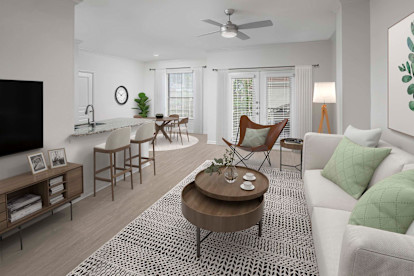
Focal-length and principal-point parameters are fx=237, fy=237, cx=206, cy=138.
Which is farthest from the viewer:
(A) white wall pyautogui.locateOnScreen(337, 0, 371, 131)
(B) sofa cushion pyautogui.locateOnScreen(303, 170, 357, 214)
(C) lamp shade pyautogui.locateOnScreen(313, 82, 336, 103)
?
(C) lamp shade pyautogui.locateOnScreen(313, 82, 336, 103)

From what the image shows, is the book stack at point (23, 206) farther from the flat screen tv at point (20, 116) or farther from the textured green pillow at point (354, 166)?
the textured green pillow at point (354, 166)

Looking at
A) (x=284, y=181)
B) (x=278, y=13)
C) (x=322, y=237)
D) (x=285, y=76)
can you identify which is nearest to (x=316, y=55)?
(x=285, y=76)

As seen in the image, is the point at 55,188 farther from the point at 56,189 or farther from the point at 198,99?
the point at 198,99

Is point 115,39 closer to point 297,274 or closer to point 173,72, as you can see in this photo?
point 173,72

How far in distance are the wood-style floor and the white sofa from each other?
73.9 inches

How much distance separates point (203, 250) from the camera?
2.06 metres

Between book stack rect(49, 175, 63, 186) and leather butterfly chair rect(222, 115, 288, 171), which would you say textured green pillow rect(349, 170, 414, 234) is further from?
leather butterfly chair rect(222, 115, 288, 171)

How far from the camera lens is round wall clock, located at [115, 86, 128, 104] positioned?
8.38 m

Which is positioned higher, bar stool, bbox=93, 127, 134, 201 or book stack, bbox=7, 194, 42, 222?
bar stool, bbox=93, 127, 134, 201

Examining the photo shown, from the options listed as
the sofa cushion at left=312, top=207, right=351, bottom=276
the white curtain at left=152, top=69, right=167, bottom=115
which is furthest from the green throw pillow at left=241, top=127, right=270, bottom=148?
the white curtain at left=152, top=69, right=167, bottom=115

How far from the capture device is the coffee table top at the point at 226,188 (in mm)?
2152

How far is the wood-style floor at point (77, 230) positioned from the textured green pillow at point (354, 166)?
2.19 meters

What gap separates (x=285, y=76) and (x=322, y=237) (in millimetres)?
5309

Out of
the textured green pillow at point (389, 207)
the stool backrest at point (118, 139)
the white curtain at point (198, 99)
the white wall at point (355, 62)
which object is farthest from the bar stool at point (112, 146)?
the white curtain at point (198, 99)
